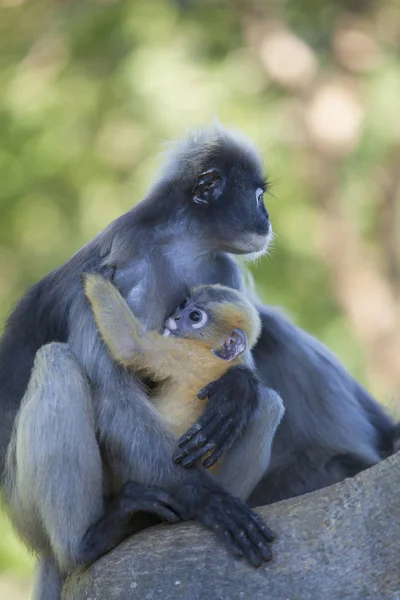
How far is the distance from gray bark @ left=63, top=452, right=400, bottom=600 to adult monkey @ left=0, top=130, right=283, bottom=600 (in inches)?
3.7

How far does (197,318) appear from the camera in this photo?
5.17 m

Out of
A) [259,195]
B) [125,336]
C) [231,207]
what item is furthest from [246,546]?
[259,195]

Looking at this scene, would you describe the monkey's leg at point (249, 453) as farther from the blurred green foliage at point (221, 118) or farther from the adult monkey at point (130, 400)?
the blurred green foliage at point (221, 118)

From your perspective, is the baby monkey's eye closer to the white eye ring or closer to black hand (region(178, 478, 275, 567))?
the white eye ring

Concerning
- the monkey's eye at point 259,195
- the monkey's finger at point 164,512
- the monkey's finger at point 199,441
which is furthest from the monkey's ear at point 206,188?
the monkey's finger at point 164,512

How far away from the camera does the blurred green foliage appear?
12.5m

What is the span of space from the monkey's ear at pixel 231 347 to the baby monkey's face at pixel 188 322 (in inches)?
4.4

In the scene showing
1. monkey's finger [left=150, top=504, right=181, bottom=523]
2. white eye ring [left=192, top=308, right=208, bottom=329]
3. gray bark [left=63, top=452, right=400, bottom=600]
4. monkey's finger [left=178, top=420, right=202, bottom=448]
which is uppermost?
white eye ring [left=192, top=308, right=208, bottom=329]

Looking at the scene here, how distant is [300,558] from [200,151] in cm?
218

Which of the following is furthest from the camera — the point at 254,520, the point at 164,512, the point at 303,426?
the point at 303,426

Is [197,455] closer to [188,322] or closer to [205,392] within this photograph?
[205,392]

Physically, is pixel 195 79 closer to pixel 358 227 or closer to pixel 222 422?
pixel 358 227

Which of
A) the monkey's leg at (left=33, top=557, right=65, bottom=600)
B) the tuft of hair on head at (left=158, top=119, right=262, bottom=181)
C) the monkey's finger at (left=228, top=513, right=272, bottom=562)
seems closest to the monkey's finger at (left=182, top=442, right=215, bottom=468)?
the monkey's finger at (left=228, top=513, right=272, bottom=562)

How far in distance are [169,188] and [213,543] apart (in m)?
1.84
